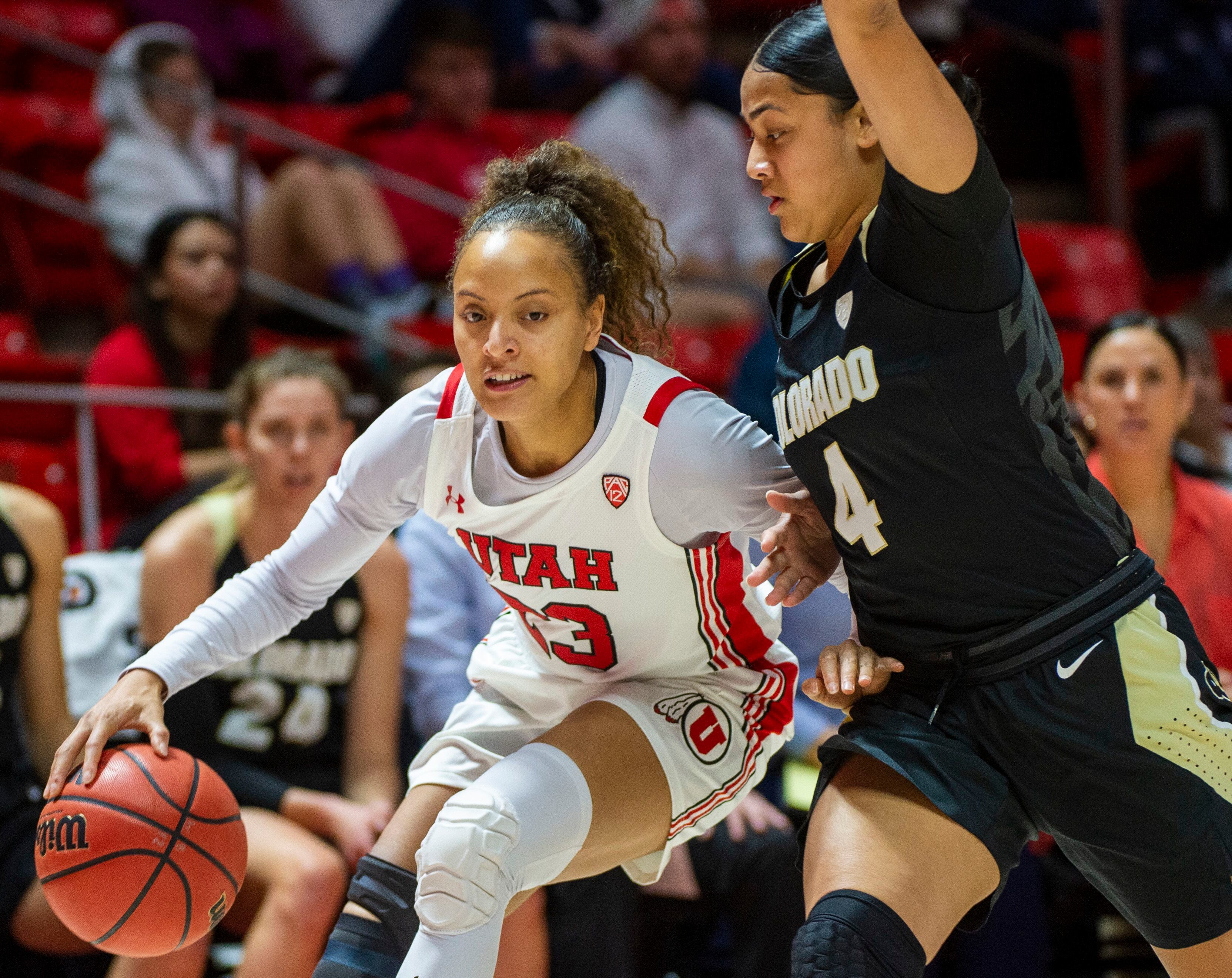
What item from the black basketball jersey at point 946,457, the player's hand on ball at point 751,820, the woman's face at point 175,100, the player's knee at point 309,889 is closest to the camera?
the black basketball jersey at point 946,457

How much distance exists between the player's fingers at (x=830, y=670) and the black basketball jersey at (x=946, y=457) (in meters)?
0.12

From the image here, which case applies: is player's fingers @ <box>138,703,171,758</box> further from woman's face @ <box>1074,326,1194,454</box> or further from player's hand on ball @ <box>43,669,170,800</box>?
woman's face @ <box>1074,326,1194,454</box>

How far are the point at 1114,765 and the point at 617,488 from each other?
923 millimetres

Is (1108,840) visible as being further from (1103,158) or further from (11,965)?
(1103,158)

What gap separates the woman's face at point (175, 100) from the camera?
5.93 m

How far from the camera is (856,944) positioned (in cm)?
191

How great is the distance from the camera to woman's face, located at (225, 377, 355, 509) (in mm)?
3777

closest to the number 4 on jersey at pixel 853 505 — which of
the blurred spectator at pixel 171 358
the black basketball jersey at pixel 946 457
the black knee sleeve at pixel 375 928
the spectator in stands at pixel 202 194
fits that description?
the black basketball jersey at pixel 946 457

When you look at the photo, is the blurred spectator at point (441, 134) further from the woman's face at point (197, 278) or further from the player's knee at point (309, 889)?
the player's knee at point (309, 889)

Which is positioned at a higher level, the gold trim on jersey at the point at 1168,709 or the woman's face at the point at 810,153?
the woman's face at the point at 810,153

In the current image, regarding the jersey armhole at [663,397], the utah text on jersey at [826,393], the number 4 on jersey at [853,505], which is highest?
the jersey armhole at [663,397]

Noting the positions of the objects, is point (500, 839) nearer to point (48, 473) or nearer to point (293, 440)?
point (293, 440)

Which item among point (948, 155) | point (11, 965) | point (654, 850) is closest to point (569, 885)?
point (654, 850)

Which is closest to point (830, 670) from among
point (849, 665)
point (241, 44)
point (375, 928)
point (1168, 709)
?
point (849, 665)
